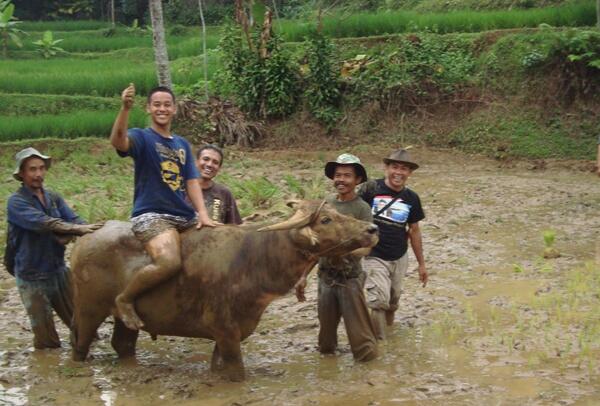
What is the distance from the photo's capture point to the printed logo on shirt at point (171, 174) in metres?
6.34

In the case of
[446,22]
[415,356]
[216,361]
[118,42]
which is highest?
[446,22]

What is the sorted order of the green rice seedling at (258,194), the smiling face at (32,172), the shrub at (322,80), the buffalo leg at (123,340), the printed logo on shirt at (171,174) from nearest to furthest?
the printed logo on shirt at (171,174) < the buffalo leg at (123,340) < the smiling face at (32,172) < the green rice seedling at (258,194) < the shrub at (322,80)

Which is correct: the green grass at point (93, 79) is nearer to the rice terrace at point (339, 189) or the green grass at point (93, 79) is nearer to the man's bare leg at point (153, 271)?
the rice terrace at point (339, 189)

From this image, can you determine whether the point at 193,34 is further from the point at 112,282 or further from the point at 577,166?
the point at 112,282

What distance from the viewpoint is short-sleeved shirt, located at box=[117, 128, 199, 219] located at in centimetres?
628

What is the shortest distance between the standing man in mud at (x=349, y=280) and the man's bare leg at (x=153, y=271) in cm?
105

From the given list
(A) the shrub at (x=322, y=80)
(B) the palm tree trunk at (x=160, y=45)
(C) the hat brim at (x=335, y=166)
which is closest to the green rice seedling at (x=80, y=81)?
(B) the palm tree trunk at (x=160, y=45)

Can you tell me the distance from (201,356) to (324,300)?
106 centimetres

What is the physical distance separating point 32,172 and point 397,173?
2678 millimetres

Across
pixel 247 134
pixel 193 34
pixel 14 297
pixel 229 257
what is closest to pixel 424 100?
pixel 247 134

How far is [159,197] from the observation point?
639 cm

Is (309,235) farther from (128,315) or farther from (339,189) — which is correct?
(128,315)

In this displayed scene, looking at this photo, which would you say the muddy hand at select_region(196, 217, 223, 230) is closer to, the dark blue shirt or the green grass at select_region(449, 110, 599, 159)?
the dark blue shirt

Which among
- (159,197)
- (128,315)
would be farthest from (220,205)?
(128,315)
